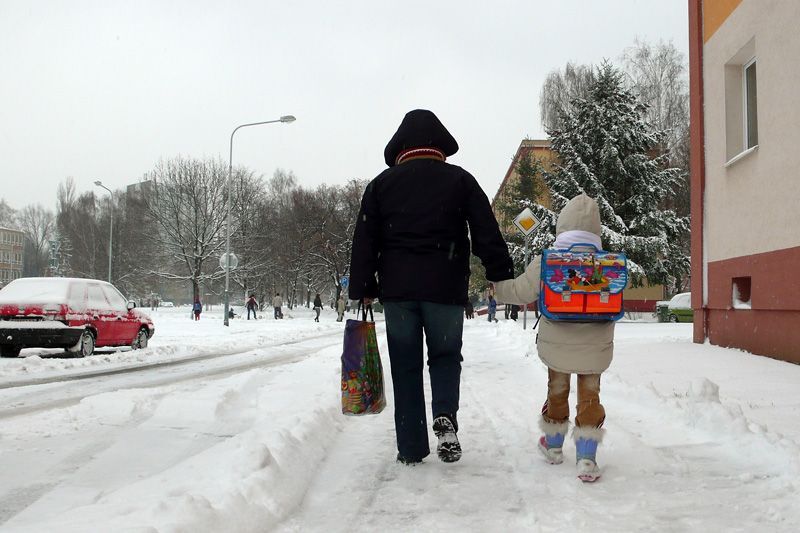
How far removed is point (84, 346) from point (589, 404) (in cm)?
1049

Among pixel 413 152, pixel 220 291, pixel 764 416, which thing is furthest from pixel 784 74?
pixel 220 291

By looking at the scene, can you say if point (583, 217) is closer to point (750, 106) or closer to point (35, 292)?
point (750, 106)

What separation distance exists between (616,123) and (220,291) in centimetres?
3694

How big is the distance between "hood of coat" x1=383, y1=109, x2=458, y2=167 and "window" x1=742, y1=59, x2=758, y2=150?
24.9ft

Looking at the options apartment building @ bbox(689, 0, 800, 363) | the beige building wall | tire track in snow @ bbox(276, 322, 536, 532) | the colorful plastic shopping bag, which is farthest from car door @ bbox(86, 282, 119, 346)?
the beige building wall

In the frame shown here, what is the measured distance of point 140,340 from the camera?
1377cm

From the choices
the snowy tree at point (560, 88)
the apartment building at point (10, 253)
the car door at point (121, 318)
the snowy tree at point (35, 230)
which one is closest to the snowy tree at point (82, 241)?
the snowy tree at point (35, 230)

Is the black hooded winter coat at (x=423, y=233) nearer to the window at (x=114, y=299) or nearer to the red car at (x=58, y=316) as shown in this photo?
the red car at (x=58, y=316)

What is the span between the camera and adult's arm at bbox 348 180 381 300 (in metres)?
3.73

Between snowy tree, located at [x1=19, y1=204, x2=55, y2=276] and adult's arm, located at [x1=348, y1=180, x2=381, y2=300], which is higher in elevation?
snowy tree, located at [x1=19, y1=204, x2=55, y2=276]

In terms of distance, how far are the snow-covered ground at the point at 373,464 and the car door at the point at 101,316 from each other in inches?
200

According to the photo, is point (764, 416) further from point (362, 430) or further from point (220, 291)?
A: point (220, 291)

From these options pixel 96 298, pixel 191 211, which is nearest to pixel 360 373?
pixel 96 298

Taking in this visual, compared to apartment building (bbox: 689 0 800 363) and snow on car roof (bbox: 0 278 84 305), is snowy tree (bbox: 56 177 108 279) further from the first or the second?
apartment building (bbox: 689 0 800 363)
